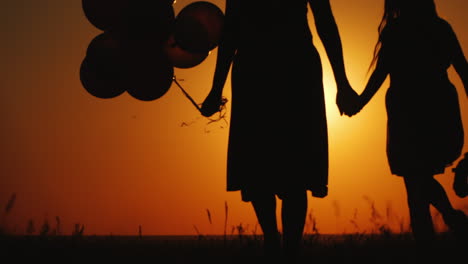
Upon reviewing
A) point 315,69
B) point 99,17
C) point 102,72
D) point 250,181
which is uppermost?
point 99,17

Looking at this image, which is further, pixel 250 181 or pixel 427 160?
pixel 427 160

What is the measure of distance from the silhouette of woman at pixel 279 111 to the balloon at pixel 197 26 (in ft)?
3.19

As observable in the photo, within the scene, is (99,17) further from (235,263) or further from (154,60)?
(235,263)

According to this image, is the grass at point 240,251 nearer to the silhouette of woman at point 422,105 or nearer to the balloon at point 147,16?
the silhouette of woman at point 422,105

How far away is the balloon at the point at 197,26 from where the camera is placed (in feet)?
14.0

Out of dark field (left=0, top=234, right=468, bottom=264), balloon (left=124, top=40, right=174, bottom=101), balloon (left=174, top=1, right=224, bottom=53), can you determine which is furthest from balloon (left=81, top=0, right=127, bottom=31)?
dark field (left=0, top=234, right=468, bottom=264)

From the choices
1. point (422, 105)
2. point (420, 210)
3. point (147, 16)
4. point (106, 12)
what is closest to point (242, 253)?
point (420, 210)

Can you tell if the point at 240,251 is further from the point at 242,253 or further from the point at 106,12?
the point at 106,12

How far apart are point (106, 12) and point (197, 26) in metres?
0.65

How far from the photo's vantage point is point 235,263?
439 cm

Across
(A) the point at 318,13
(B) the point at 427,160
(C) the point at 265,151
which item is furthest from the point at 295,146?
(B) the point at 427,160

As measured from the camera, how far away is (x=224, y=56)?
337 cm

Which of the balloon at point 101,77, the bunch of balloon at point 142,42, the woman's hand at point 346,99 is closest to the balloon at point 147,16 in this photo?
the bunch of balloon at point 142,42

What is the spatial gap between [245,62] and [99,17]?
4.79 feet
